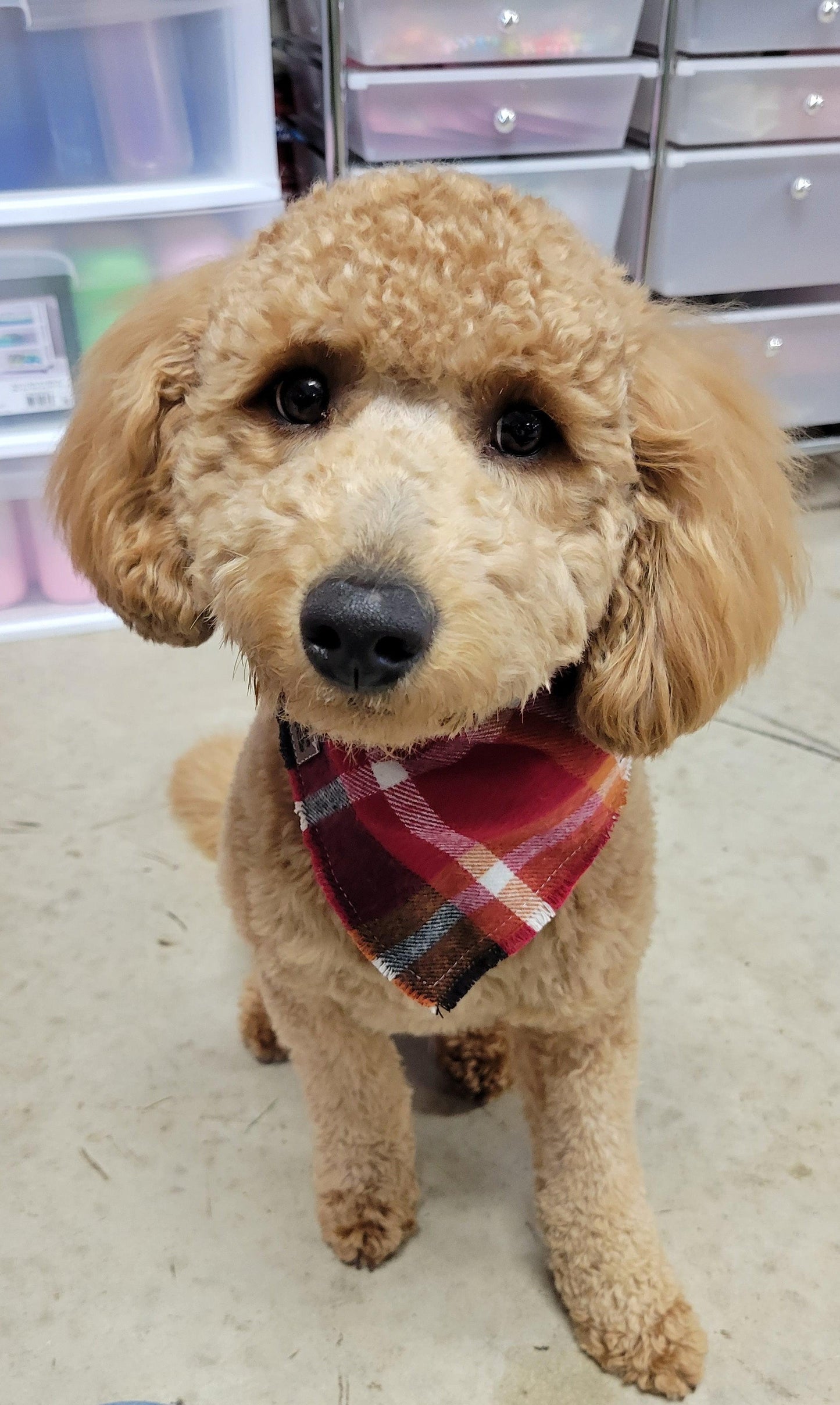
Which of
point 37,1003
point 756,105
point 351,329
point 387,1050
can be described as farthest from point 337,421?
point 756,105

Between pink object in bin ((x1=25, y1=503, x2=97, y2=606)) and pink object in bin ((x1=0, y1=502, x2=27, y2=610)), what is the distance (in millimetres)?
25

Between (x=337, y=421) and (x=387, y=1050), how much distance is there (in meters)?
0.52

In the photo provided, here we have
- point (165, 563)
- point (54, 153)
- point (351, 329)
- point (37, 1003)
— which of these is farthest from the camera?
point (54, 153)

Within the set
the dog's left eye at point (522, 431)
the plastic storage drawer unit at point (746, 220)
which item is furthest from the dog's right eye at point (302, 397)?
the plastic storage drawer unit at point (746, 220)

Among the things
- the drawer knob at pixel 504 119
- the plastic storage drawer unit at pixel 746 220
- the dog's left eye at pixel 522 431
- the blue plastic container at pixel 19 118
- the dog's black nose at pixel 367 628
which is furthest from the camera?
the plastic storage drawer unit at pixel 746 220

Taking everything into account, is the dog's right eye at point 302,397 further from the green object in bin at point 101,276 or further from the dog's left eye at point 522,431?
the green object in bin at point 101,276

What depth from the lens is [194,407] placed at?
2.23 ft

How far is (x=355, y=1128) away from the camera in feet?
2.98

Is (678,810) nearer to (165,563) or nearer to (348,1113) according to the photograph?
(348,1113)

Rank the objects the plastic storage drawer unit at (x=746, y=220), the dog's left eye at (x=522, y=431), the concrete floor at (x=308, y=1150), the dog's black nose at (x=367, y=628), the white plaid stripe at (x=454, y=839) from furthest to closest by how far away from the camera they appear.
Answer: the plastic storage drawer unit at (x=746, y=220) → the concrete floor at (x=308, y=1150) → the white plaid stripe at (x=454, y=839) → the dog's left eye at (x=522, y=431) → the dog's black nose at (x=367, y=628)

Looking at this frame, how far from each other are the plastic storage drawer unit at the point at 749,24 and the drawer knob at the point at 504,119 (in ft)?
0.86

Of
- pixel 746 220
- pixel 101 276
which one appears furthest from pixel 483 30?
pixel 101 276

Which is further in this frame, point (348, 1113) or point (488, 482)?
point (348, 1113)

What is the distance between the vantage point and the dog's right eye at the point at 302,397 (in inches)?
25.6
